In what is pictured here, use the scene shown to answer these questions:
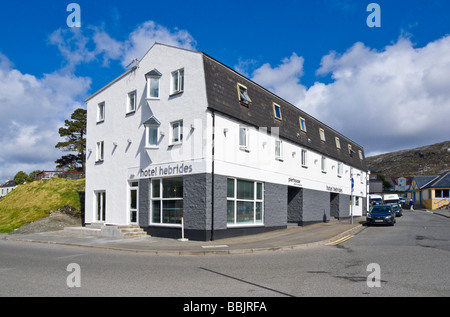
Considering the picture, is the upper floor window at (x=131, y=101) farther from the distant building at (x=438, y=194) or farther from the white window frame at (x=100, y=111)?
the distant building at (x=438, y=194)

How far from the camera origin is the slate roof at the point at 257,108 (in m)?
17.8

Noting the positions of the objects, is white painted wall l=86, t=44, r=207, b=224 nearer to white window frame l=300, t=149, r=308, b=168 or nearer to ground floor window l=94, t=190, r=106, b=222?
ground floor window l=94, t=190, r=106, b=222

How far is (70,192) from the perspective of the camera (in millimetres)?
28797

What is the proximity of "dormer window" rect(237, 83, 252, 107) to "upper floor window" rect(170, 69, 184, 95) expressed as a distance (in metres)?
3.16

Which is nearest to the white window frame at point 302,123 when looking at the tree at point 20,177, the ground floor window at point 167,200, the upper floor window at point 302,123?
the upper floor window at point 302,123

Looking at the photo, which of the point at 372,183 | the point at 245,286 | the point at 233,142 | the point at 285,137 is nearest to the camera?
the point at 245,286

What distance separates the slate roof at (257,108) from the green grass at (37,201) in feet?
52.0

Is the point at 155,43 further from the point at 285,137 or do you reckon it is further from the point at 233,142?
the point at 285,137

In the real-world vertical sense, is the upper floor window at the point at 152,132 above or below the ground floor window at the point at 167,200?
above

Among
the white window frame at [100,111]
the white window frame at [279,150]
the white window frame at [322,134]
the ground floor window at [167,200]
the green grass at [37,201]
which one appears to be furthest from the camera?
the white window frame at [322,134]

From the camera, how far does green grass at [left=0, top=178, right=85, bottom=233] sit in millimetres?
25234

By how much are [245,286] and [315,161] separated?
2166 cm

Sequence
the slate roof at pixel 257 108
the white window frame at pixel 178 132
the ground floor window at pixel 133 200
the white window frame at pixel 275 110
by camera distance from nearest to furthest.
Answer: the slate roof at pixel 257 108 → the white window frame at pixel 178 132 → the ground floor window at pixel 133 200 → the white window frame at pixel 275 110
